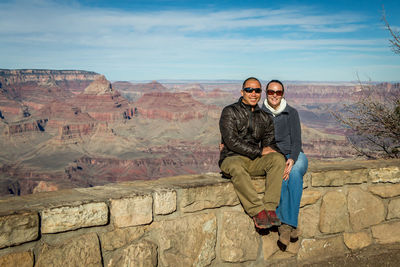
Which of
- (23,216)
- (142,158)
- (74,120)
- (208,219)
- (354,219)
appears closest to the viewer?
(23,216)

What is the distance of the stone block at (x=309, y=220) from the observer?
309cm

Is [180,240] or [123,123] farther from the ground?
[180,240]

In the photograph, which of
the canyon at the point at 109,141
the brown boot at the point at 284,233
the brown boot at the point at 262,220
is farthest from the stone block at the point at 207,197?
the canyon at the point at 109,141

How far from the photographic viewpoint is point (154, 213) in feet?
8.23

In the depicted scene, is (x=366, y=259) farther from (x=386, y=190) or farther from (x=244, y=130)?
(x=244, y=130)

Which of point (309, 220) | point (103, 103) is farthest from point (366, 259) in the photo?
point (103, 103)

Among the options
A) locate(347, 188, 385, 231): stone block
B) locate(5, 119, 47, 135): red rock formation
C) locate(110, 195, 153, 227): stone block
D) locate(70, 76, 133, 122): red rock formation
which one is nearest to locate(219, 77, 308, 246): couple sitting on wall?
locate(347, 188, 385, 231): stone block

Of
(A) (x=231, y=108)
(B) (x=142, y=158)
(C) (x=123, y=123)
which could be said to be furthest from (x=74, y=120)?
(A) (x=231, y=108)

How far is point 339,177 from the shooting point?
10.5 ft

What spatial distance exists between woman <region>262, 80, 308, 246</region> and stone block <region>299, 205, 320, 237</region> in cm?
21

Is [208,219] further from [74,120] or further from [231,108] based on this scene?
[74,120]

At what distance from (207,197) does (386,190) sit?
1.97m

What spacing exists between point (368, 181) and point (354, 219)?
0.41 metres

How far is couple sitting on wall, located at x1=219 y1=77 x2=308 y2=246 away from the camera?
275cm
